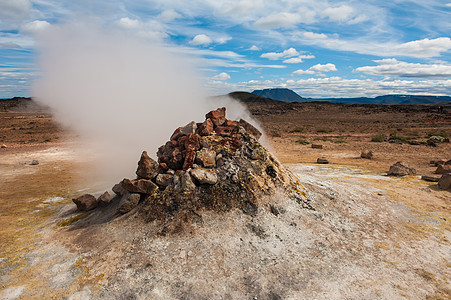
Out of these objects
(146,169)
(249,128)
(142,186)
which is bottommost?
(142,186)

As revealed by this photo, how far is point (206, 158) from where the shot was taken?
4.84m

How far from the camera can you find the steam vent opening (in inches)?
172

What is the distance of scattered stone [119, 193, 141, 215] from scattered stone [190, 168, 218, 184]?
968 mm

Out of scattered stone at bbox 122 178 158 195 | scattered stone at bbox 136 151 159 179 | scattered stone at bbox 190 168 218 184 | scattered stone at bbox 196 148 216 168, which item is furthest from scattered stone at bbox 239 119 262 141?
scattered stone at bbox 122 178 158 195

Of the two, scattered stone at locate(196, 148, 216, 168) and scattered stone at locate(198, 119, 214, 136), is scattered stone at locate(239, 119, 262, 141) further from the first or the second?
scattered stone at locate(196, 148, 216, 168)

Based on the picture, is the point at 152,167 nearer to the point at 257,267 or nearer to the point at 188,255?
the point at 188,255

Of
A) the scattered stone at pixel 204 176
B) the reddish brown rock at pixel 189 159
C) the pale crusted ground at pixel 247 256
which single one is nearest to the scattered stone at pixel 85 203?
the pale crusted ground at pixel 247 256

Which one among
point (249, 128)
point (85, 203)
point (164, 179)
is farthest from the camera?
point (249, 128)

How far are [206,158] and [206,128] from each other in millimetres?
982

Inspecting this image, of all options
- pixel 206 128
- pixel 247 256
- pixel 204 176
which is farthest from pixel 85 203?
pixel 247 256

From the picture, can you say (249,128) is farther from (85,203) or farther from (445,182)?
(445,182)

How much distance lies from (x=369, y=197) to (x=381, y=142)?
40.0 ft

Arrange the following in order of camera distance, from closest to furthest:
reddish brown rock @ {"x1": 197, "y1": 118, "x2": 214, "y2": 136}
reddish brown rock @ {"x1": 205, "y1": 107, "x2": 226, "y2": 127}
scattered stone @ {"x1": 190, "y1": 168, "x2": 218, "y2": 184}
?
scattered stone @ {"x1": 190, "y1": 168, "x2": 218, "y2": 184}, reddish brown rock @ {"x1": 197, "y1": 118, "x2": 214, "y2": 136}, reddish brown rock @ {"x1": 205, "y1": 107, "x2": 226, "y2": 127}

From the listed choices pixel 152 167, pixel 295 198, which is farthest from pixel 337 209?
pixel 152 167
